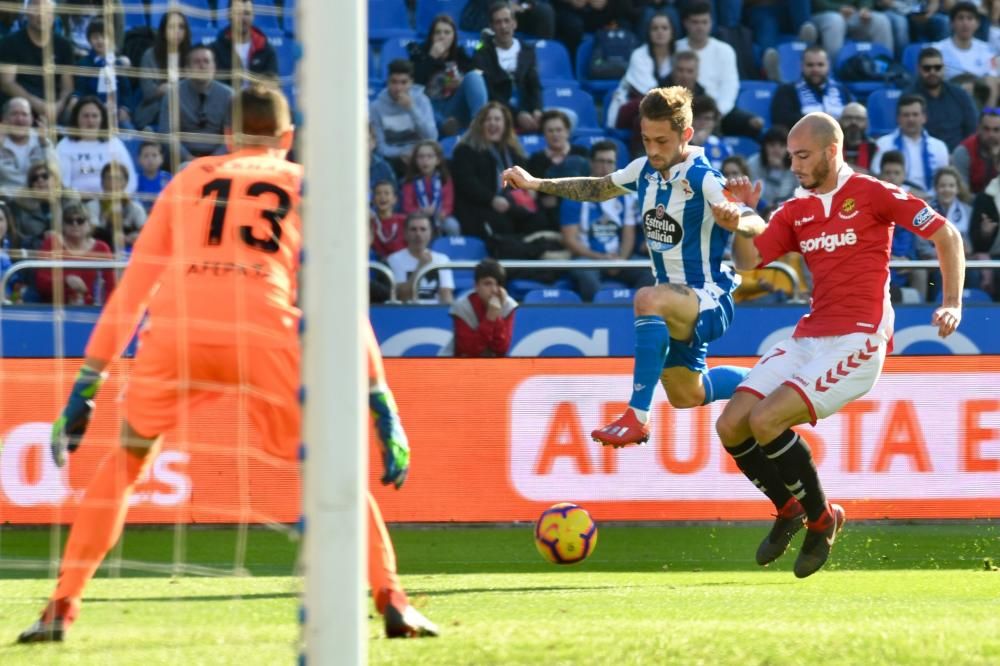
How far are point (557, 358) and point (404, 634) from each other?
4.61 metres

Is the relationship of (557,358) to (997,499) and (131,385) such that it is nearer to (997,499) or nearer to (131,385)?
(997,499)

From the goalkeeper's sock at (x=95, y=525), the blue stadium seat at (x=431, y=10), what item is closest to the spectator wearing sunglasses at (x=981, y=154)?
the blue stadium seat at (x=431, y=10)

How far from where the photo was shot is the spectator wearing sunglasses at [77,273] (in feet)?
33.3

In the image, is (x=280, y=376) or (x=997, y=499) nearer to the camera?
(x=280, y=376)

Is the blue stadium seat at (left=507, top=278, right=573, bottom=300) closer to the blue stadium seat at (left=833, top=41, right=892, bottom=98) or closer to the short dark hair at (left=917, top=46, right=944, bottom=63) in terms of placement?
the blue stadium seat at (left=833, top=41, right=892, bottom=98)

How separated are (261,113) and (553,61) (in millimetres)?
8761

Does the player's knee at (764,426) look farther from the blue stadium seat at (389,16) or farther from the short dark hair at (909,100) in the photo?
the blue stadium seat at (389,16)

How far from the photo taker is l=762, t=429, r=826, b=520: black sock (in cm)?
693

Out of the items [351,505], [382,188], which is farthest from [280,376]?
[382,188]

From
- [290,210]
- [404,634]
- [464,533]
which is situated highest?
[290,210]

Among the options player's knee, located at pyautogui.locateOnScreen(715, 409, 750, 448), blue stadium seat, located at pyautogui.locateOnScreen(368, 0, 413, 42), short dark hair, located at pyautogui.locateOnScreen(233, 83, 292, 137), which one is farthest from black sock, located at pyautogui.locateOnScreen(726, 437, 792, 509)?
blue stadium seat, located at pyautogui.locateOnScreen(368, 0, 413, 42)

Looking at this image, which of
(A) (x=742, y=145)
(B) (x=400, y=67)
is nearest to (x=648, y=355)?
(B) (x=400, y=67)

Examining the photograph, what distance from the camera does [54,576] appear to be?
7.78 meters

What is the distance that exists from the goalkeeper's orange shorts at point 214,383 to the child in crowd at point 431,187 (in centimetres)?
702
